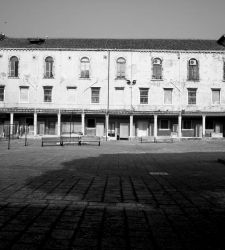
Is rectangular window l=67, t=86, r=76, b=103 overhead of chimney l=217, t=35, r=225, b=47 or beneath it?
beneath

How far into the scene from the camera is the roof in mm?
39281

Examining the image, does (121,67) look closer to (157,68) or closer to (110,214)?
(157,68)

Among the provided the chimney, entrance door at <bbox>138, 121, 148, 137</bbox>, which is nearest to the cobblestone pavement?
entrance door at <bbox>138, 121, 148, 137</bbox>

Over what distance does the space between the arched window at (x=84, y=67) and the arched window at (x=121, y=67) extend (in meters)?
3.67

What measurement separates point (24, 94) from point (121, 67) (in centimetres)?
1225

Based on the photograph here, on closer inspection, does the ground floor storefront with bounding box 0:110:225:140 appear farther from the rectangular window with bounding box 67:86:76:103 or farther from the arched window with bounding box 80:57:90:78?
the arched window with bounding box 80:57:90:78

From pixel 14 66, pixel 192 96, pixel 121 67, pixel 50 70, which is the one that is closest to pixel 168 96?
pixel 192 96

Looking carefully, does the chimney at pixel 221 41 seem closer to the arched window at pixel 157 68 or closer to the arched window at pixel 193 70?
the arched window at pixel 193 70

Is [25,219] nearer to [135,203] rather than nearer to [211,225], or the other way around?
[135,203]

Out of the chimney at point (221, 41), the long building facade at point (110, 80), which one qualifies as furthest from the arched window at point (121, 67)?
the chimney at point (221, 41)

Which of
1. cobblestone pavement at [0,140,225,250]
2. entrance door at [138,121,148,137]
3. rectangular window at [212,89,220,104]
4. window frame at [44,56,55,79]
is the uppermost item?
window frame at [44,56,55,79]

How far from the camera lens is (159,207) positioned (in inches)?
196

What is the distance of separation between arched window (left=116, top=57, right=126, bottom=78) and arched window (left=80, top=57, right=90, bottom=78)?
3669 mm

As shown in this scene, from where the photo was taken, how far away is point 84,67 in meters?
39.3
